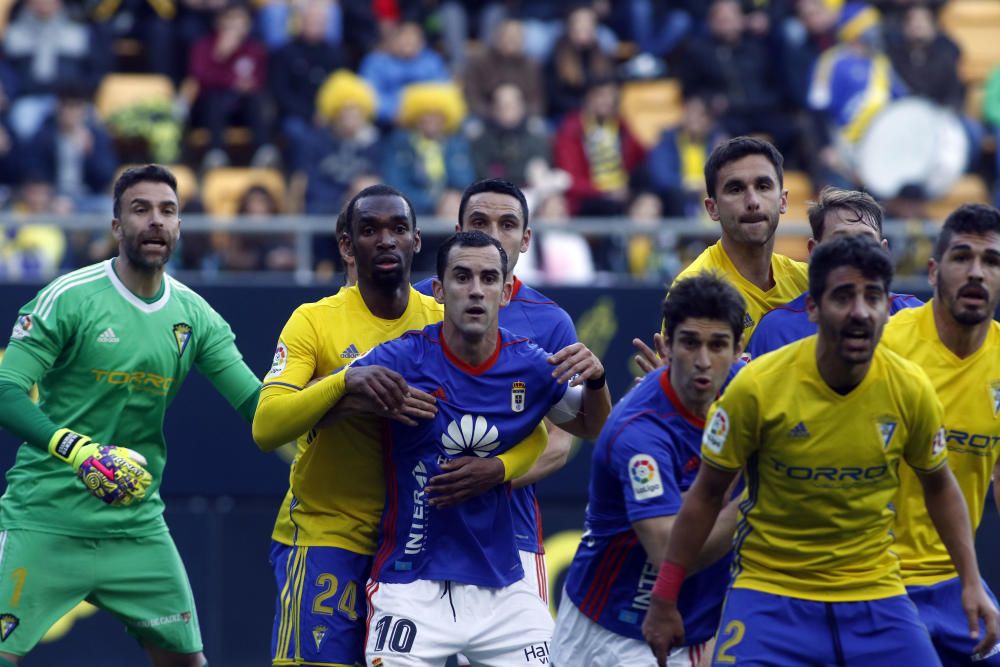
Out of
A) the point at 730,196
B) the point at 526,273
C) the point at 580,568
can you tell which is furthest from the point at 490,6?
the point at 580,568

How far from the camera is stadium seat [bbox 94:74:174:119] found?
48.9 ft

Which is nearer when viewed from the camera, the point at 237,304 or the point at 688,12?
the point at 237,304

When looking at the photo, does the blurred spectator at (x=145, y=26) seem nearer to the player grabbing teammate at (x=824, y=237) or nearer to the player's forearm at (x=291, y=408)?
the player grabbing teammate at (x=824, y=237)

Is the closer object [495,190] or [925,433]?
[925,433]

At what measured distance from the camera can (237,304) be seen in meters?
11.0

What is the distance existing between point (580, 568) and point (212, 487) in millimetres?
5195

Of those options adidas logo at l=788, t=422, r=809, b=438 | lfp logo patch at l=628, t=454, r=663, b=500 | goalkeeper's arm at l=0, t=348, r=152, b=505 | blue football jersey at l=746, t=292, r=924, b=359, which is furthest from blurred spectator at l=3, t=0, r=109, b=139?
adidas logo at l=788, t=422, r=809, b=438

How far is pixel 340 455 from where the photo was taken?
680 cm

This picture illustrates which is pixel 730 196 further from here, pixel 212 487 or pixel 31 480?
pixel 212 487

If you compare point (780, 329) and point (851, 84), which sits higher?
point (851, 84)

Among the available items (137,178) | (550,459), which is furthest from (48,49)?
(550,459)

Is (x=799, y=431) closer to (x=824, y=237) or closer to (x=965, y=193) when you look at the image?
(x=824, y=237)

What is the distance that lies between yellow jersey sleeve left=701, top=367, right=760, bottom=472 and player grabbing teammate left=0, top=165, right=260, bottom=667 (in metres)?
2.91

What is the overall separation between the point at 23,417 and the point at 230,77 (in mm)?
8569
